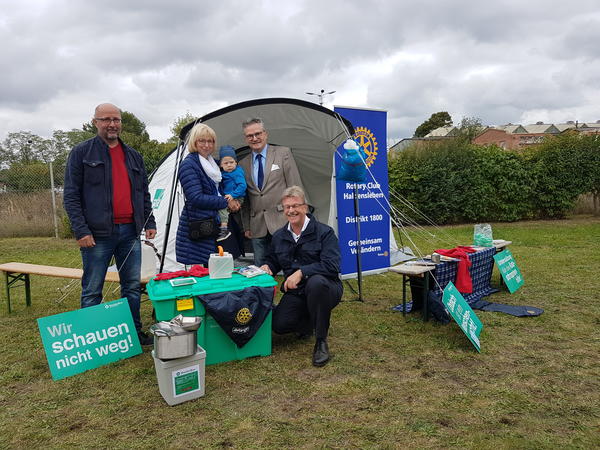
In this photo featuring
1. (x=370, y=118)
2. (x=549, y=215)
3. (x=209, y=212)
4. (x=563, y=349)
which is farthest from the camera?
(x=549, y=215)

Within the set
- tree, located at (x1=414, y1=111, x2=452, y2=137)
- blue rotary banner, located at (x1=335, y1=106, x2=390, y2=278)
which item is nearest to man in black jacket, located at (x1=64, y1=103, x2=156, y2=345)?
blue rotary banner, located at (x1=335, y1=106, x2=390, y2=278)

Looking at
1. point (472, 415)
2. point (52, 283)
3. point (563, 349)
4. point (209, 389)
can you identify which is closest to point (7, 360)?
point (209, 389)

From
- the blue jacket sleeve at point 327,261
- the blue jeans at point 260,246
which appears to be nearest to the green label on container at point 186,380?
the blue jacket sleeve at point 327,261

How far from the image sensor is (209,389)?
2607mm

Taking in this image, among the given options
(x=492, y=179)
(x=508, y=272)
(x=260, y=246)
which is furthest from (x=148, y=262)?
(x=492, y=179)

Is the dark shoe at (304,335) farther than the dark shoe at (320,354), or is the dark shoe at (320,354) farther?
the dark shoe at (304,335)

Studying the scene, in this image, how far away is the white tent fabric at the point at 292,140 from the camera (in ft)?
14.5

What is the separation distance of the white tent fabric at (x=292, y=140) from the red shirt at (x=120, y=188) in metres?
0.89

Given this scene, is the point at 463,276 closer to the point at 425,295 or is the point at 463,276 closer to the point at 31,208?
the point at 425,295

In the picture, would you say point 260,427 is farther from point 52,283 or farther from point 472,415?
point 52,283

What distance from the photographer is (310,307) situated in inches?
119

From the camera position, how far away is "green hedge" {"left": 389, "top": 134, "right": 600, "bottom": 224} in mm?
10672

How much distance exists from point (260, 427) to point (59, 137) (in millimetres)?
22896

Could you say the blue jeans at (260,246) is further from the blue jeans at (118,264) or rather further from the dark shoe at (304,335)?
the blue jeans at (118,264)
